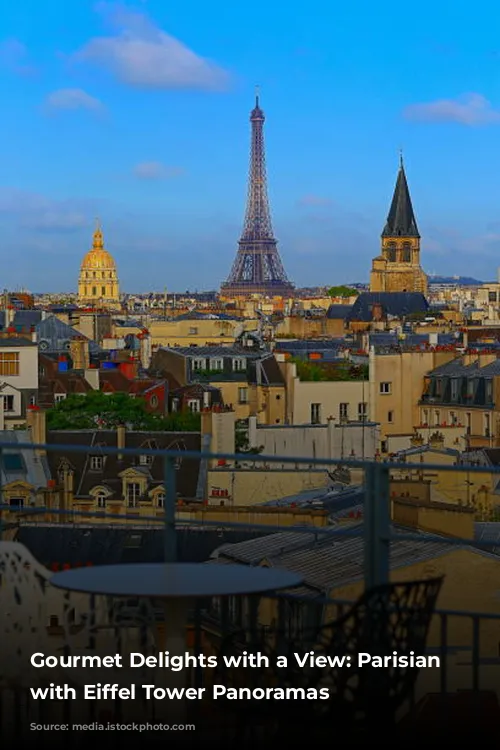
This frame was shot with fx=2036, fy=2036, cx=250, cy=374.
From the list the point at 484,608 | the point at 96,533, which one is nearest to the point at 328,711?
the point at 484,608

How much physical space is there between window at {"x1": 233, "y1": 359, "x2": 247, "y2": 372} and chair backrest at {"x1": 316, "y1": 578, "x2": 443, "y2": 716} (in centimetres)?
5688

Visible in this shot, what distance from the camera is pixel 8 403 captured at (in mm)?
52469

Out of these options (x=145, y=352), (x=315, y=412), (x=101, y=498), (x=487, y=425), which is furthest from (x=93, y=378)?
(x=101, y=498)

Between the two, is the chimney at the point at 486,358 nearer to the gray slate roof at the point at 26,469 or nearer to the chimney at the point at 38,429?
the chimney at the point at 38,429

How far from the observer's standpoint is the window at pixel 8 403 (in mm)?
51969

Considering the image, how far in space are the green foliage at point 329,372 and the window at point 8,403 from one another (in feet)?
31.7

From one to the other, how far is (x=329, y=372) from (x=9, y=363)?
34.0ft

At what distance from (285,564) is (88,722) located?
11.6 metres

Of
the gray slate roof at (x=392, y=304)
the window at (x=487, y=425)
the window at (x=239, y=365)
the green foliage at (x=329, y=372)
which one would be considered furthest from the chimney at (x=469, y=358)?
the gray slate roof at (x=392, y=304)

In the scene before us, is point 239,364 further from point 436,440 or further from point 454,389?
point 436,440

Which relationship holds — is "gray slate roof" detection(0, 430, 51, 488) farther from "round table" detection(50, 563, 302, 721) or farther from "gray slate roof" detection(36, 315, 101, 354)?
"gray slate roof" detection(36, 315, 101, 354)

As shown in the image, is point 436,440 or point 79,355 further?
point 79,355

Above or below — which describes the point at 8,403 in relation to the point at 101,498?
above

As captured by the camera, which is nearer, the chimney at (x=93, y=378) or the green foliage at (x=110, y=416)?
the green foliage at (x=110, y=416)
